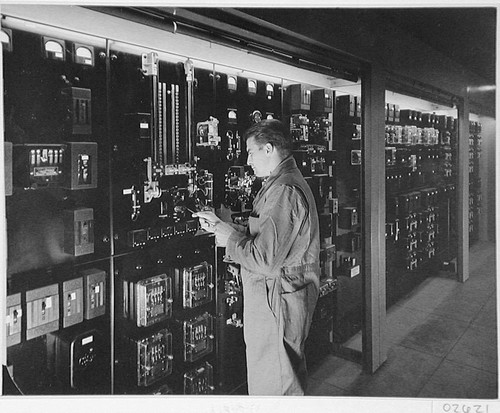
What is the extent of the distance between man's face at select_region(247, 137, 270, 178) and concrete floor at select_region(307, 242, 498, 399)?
109cm

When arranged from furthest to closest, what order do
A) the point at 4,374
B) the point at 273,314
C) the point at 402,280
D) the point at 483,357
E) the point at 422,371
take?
the point at 402,280
the point at 422,371
the point at 483,357
the point at 273,314
the point at 4,374

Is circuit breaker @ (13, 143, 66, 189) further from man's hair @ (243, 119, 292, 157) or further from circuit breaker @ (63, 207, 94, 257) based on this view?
man's hair @ (243, 119, 292, 157)

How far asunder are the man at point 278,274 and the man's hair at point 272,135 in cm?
8

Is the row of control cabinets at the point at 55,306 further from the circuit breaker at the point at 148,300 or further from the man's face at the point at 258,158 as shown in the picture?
the man's face at the point at 258,158

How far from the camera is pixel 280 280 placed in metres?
1.82

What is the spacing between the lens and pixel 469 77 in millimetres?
2184

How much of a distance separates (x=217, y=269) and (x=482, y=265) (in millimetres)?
1303

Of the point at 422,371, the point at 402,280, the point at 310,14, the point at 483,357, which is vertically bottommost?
the point at 422,371

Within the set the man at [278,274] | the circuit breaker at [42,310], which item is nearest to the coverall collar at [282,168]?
the man at [278,274]

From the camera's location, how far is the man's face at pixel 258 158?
6.63 ft

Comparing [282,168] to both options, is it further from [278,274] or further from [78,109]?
[78,109]

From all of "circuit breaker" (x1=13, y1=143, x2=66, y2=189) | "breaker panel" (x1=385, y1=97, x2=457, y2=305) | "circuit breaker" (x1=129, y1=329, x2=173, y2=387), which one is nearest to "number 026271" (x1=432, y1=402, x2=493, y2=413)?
"breaker panel" (x1=385, y1=97, x2=457, y2=305)

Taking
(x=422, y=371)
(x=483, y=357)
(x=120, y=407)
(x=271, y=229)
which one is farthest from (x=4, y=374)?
(x=483, y=357)

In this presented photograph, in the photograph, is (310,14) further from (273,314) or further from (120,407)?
(120,407)
